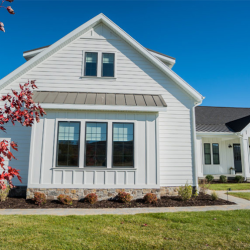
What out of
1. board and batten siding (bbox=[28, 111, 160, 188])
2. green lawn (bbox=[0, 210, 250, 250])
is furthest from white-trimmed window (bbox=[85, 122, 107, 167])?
green lawn (bbox=[0, 210, 250, 250])

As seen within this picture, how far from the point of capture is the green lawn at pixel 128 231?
4.48 metres

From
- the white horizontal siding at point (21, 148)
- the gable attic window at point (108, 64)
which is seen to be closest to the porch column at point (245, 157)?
the gable attic window at point (108, 64)

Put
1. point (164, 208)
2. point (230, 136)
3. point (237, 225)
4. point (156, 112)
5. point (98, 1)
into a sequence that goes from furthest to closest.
→ point (230, 136) → point (98, 1) → point (156, 112) → point (164, 208) → point (237, 225)

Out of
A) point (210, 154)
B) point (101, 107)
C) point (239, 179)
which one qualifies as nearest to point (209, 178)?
point (239, 179)

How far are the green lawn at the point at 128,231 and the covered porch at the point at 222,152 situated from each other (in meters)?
9.52

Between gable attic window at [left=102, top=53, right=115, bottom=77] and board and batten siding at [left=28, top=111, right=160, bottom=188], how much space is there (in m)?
2.34

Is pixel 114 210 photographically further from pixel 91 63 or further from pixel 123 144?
pixel 91 63

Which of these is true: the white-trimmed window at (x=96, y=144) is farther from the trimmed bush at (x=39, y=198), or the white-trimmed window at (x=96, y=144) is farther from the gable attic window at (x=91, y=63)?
the gable attic window at (x=91, y=63)

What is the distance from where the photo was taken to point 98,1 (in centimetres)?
995

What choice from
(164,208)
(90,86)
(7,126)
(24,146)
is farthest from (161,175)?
(7,126)

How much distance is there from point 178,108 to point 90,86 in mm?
4324

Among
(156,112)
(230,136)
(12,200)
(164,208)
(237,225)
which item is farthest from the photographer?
(230,136)

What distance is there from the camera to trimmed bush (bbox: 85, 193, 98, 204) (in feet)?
26.7

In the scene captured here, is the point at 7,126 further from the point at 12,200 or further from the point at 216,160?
the point at 216,160
